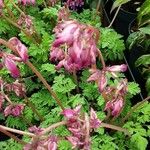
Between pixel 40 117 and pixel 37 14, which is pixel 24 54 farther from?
pixel 37 14

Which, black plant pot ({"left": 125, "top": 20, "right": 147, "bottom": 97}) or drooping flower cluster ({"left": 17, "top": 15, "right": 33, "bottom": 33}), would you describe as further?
black plant pot ({"left": 125, "top": 20, "right": 147, "bottom": 97})

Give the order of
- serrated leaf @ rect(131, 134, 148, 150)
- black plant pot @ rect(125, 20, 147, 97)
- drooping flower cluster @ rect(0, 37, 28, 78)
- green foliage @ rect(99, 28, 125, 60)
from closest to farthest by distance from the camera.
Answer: drooping flower cluster @ rect(0, 37, 28, 78) < serrated leaf @ rect(131, 134, 148, 150) < green foliage @ rect(99, 28, 125, 60) < black plant pot @ rect(125, 20, 147, 97)

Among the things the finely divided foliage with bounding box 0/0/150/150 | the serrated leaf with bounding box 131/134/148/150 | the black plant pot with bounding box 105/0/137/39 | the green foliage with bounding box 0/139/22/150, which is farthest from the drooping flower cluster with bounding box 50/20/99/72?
the black plant pot with bounding box 105/0/137/39

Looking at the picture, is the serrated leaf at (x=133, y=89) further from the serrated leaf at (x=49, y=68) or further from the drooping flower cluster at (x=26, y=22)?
the drooping flower cluster at (x=26, y=22)

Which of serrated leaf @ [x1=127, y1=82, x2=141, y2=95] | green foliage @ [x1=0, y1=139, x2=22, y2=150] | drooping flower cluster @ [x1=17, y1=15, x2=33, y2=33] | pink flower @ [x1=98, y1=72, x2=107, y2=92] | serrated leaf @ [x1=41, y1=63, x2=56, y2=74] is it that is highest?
drooping flower cluster @ [x1=17, y1=15, x2=33, y2=33]

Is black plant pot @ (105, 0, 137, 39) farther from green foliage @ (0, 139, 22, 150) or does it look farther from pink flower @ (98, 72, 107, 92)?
pink flower @ (98, 72, 107, 92)

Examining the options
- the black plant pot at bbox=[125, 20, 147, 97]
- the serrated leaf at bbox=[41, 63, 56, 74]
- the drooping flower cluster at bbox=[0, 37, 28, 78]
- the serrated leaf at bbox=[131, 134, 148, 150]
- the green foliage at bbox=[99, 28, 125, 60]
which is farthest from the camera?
the black plant pot at bbox=[125, 20, 147, 97]

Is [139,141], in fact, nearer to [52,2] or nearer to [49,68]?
[49,68]

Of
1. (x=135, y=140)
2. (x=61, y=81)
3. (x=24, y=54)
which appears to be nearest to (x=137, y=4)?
(x=61, y=81)
